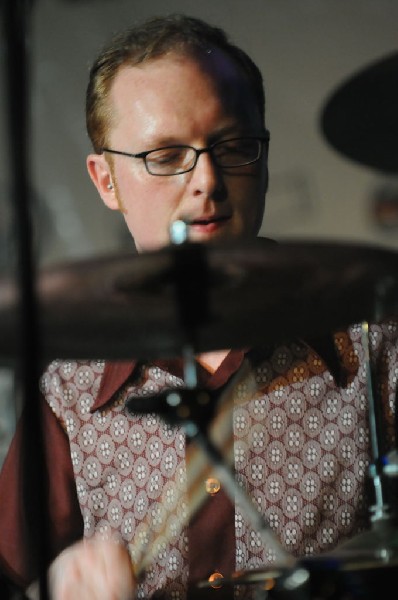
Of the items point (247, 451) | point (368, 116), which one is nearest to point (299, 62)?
point (368, 116)

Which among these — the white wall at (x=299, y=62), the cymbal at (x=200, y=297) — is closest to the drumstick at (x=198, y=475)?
the cymbal at (x=200, y=297)

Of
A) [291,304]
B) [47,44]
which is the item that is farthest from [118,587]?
[47,44]

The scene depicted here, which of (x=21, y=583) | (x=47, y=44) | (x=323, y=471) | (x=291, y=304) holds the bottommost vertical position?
(x=21, y=583)

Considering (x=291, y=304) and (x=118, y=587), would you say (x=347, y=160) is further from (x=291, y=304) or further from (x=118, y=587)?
(x=118, y=587)

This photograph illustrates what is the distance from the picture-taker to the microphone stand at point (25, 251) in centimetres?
69

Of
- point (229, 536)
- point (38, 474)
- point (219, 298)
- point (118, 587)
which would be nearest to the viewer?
point (38, 474)

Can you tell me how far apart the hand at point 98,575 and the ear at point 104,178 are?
65 centimetres

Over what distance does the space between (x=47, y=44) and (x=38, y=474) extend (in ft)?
4.23

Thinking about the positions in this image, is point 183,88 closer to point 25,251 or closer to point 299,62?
point 299,62

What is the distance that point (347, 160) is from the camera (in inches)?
67.1

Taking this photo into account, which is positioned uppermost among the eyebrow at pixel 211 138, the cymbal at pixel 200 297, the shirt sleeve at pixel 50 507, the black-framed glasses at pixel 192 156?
the eyebrow at pixel 211 138

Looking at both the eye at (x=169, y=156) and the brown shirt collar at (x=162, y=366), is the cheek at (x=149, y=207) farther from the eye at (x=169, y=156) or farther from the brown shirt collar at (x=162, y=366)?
the brown shirt collar at (x=162, y=366)

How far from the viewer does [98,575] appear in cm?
99

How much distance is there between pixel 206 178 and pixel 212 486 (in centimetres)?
47
